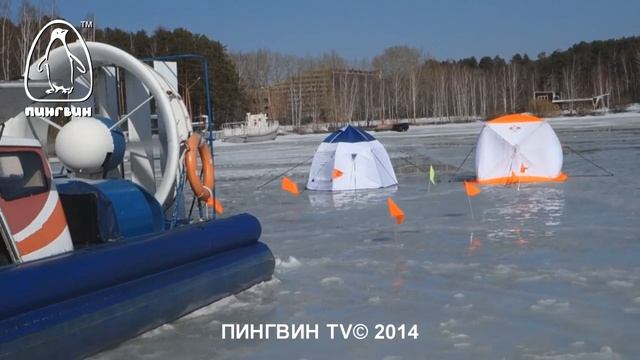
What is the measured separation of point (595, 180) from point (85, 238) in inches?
537

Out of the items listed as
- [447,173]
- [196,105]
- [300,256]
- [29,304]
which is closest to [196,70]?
[196,105]

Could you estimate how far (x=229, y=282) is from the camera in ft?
26.3

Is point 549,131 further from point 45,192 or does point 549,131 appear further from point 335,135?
point 45,192

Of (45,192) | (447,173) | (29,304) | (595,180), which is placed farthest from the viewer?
(447,173)

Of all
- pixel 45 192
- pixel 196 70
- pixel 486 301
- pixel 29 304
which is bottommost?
pixel 486 301

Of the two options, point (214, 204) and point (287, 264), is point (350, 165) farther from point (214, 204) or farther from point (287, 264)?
point (214, 204)

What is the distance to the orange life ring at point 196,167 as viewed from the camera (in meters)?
8.91

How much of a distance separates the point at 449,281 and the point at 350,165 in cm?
1054

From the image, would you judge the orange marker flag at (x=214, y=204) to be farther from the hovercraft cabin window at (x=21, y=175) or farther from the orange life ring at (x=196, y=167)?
the hovercraft cabin window at (x=21, y=175)

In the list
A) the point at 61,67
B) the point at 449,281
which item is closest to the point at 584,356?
the point at 449,281

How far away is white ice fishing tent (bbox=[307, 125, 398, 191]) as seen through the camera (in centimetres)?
1886

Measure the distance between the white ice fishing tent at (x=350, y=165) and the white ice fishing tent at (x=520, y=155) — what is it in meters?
2.34

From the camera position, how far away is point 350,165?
1892cm

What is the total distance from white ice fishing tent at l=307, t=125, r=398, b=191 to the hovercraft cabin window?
40.2 feet
